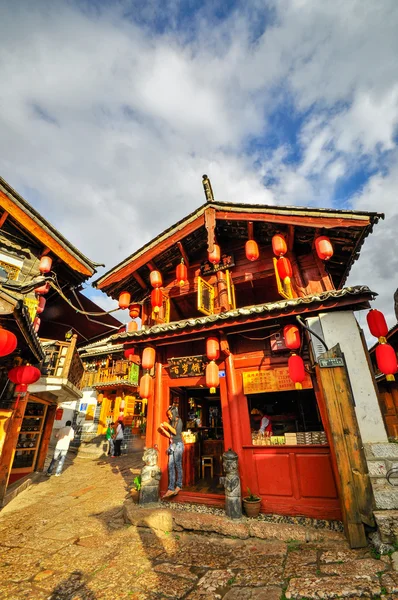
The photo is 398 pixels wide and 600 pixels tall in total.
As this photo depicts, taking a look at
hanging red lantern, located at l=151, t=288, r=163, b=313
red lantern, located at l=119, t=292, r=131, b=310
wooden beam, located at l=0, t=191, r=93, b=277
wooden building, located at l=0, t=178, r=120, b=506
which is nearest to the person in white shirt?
wooden building, located at l=0, t=178, r=120, b=506

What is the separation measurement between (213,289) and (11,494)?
371 inches

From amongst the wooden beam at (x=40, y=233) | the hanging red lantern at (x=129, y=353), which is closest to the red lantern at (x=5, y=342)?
the hanging red lantern at (x=129, y=353)

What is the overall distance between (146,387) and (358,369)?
5.89 meters

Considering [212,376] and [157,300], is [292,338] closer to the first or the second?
[212,376]

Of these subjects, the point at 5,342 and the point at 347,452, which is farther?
the point at 5,342

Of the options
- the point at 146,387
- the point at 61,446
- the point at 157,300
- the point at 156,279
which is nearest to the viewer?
the point at 146,387

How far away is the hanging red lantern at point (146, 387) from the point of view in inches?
328

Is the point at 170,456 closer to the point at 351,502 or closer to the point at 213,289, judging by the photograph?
the point at 351,502

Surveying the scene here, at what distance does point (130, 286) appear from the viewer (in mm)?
11562

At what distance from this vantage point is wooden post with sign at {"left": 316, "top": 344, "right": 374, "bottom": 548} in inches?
187

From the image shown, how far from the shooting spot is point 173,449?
25.7ft

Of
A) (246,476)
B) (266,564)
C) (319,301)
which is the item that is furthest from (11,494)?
(319,301)

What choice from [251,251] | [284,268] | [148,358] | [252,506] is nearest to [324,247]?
[284,268]

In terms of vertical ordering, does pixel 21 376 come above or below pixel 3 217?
below
